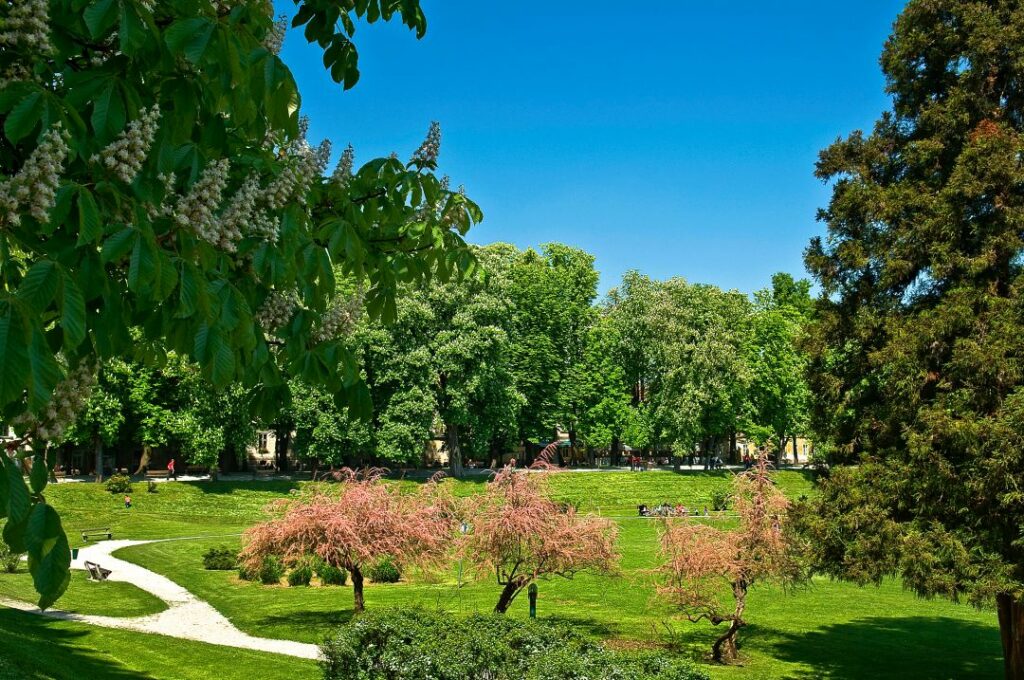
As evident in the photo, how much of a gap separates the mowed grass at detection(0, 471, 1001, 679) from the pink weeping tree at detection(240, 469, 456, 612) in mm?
1692

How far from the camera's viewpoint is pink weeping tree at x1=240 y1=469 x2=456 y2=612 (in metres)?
22.6

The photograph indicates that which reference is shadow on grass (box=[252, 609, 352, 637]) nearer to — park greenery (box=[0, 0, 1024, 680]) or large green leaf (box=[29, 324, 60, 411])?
park greenery (box=[0, 0, 1024, 680])

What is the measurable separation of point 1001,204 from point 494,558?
13459 mm

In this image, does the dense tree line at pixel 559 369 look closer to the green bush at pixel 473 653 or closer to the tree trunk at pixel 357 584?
the tree trunk at pixel 357 584

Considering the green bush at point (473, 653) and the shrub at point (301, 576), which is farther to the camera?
the shrub at point (301, 576)

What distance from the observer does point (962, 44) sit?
17.2 meters

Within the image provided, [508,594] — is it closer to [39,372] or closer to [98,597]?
[98,597]

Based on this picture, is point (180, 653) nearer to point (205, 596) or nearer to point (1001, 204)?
point (205, 596)

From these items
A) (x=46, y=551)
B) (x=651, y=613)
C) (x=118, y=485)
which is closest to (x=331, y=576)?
(x=651, y=613)

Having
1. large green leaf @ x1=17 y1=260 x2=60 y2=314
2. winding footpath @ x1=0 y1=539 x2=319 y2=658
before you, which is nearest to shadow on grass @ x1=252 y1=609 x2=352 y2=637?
winding footpath @ x1=0 y1=539 x2=319 y2=658

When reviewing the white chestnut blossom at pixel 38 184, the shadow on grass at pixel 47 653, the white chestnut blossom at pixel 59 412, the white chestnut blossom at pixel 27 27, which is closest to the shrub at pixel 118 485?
the shadow on grass at pixel 47 653

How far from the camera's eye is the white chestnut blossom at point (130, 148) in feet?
14.2

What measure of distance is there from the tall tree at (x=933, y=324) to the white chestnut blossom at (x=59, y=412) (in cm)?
1368

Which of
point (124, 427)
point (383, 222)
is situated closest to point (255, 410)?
point (383, 222)
